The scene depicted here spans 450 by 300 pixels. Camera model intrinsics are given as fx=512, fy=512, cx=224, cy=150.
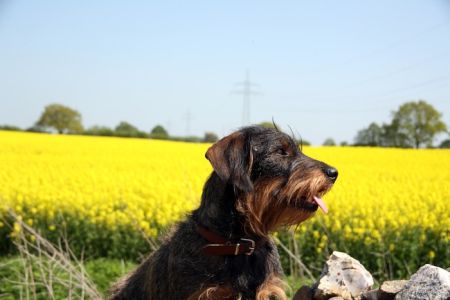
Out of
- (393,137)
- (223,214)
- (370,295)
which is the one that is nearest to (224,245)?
(223,214)

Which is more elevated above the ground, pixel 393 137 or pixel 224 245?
pixel 393 137

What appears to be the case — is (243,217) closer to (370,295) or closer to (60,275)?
(370,295)

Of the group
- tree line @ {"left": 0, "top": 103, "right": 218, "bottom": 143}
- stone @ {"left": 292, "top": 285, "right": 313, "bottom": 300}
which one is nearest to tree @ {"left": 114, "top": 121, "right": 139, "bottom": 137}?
tree line @ {"left": 0, "top": 103, "right": 218, "bottom": 143}

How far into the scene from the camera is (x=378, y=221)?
29.5 ft

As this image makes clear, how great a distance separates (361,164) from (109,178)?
27.5 feet

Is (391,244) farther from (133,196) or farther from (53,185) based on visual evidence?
(53,185)

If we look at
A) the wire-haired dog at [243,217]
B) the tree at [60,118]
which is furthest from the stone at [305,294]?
the tree at [60,118]

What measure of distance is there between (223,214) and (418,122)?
938 inches

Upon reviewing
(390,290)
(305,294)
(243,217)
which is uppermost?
(243,217)

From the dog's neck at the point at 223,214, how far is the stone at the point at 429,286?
3.59ft

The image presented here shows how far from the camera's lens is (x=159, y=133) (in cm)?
4562

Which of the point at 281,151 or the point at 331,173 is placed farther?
the point at 281,151

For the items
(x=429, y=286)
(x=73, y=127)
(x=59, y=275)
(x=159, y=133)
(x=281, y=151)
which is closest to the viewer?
(x=429, y=286)

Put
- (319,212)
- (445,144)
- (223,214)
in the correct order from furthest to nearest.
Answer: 1. (445,144)
2. (319,212)
3. (223,214)
